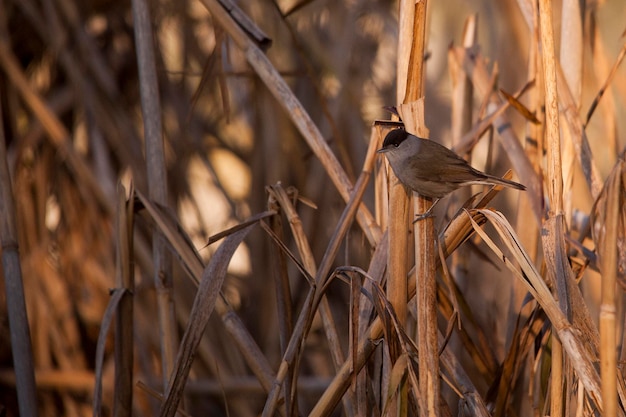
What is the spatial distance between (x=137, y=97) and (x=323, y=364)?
1.12m

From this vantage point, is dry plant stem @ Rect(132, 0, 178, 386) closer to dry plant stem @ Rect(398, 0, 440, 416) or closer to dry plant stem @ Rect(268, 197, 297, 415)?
dry plant stem @ Rect(268, 197, 297, 415)

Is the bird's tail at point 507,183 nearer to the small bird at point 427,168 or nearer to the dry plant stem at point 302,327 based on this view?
the small bird at point 427,168

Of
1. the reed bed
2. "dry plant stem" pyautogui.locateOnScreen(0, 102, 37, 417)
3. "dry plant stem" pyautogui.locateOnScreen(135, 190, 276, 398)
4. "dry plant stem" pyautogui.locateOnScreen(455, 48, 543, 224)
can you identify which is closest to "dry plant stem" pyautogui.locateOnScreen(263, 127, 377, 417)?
the reed bed

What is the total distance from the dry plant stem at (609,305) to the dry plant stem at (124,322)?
849 mm

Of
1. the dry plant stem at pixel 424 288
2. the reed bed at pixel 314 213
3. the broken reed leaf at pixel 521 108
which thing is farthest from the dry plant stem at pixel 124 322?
the broken reed leaf at pixel 521 108

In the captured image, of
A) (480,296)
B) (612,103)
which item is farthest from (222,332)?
(612,103)

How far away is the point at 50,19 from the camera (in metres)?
2.23

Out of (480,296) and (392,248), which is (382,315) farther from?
(480,296)

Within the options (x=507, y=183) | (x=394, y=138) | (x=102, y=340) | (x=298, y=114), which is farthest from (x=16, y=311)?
(x=507, y=183)

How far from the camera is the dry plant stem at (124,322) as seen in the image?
1.35 meters

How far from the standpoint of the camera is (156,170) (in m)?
1.44

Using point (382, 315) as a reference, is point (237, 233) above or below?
above

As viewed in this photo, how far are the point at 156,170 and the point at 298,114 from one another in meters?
0.32

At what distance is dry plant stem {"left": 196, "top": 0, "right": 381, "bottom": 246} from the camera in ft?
4.22
